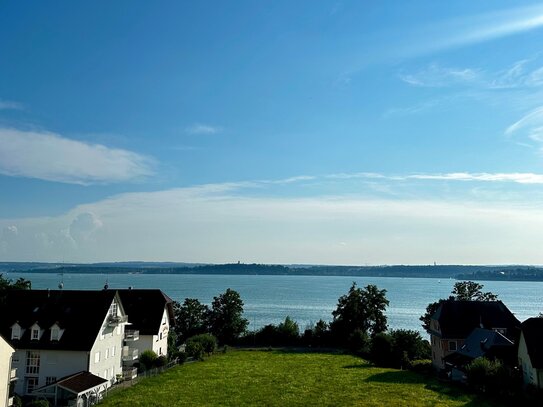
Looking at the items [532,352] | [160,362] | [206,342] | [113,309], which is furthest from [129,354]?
[532,352]

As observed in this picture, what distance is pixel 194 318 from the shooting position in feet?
233

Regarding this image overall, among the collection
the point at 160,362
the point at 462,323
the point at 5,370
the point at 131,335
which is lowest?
the point at 160,362

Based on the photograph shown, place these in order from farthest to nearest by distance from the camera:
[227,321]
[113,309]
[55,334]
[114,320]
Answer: [227,321] < [113,309] < [114,320] < [55,334]

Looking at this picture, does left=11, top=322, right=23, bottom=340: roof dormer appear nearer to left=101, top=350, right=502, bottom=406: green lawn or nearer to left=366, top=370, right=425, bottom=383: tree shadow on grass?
left=101, top=350, right=502, bottom=406: green lawn

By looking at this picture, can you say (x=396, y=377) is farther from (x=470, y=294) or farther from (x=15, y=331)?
(x=15, y=331)

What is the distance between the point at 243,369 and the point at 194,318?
22753mm

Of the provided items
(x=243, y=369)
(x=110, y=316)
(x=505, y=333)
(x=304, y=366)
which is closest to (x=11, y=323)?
(x=110, y=316)

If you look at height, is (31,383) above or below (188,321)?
below

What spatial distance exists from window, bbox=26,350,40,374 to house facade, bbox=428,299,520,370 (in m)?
38.9

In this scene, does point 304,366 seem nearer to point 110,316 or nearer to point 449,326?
point 449,326

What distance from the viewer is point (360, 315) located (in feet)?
235

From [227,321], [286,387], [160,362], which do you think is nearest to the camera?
[286,387]

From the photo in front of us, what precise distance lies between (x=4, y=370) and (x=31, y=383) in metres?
7.44

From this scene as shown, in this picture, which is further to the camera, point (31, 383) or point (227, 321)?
point (227, 321)
